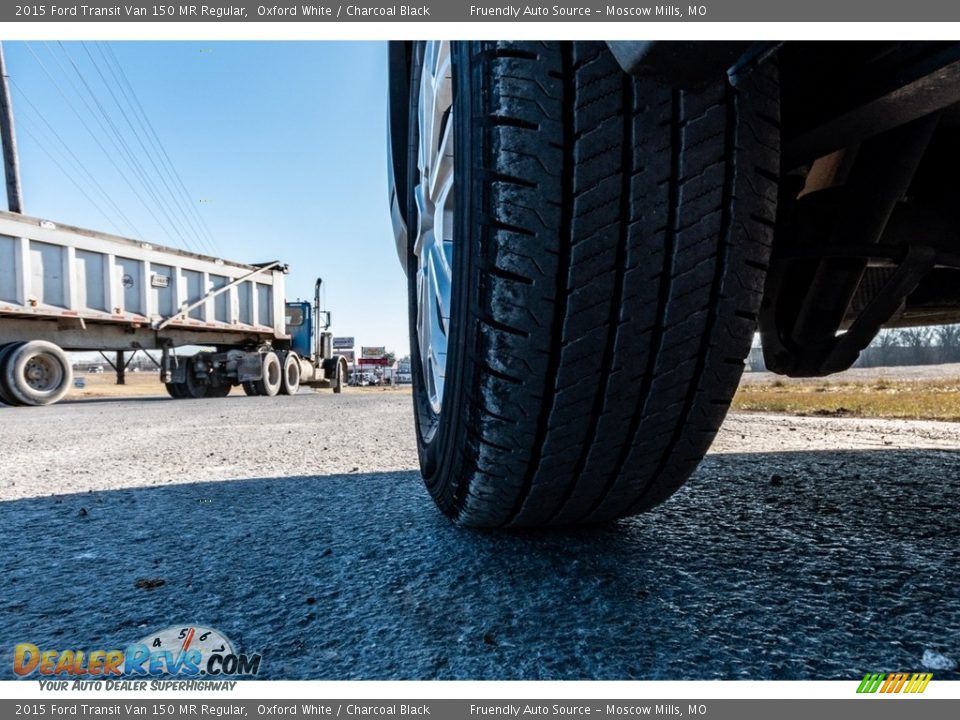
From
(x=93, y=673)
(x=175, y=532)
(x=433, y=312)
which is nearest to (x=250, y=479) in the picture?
(x=175, y=532)

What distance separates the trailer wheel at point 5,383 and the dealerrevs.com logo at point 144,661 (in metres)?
7.70

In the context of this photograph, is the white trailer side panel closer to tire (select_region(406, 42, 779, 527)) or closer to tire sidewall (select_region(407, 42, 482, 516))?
tire sidewall (select_region(407, 42, 482, 516))

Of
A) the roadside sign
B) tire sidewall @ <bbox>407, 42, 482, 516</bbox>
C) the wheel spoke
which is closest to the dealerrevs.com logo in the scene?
tire sidewall @ <bbox>407, 42, 482, 516</bbox>

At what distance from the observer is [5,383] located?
645 cm

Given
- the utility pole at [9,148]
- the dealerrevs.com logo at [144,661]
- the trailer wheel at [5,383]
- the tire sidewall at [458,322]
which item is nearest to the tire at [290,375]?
the trailer wheel at [5,383]

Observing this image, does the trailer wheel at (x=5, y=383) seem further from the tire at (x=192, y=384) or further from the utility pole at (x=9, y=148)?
the utility pole at (x=9, y=148)

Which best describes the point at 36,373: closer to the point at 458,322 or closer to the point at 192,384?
the point at 192,384

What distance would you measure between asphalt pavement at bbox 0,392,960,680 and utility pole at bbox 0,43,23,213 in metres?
10.8

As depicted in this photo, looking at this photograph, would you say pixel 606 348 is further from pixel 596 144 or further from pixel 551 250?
pixel 596 144

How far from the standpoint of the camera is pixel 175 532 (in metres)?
1.14

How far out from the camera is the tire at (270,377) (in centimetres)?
958

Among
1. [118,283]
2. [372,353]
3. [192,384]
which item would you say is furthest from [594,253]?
[372,353]

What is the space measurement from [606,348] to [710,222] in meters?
0.22

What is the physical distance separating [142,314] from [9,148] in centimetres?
489
